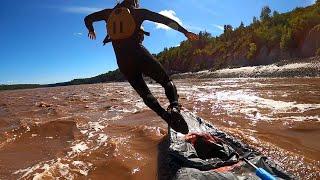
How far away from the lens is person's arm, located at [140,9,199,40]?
5.21 meters

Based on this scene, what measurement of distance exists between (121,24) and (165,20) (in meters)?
0.67

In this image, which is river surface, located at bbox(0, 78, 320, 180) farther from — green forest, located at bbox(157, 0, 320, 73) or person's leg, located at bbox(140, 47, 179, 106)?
green forest, located at bbox(157, 0, 320, 73)

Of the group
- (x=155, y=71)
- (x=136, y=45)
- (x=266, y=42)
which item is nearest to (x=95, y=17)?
(x=136, y=45)

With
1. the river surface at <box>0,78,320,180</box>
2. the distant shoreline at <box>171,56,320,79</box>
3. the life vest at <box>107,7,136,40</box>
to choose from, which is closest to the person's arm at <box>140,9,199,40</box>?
the life vest at <box>107,7,136,40</box>

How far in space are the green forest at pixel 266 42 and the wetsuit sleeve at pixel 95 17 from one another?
12.3 meters

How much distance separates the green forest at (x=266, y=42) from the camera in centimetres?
3428

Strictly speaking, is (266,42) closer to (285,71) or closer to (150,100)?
(285,71)

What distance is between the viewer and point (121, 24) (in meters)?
5.23

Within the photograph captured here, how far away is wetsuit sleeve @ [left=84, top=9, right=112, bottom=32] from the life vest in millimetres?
448

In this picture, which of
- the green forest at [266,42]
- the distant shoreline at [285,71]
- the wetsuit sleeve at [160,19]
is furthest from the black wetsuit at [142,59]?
the distant shoreline at [285,71]

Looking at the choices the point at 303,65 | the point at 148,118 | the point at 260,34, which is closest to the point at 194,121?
the point at 148,118

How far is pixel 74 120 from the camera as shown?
9094 mm

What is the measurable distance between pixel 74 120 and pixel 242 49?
4162 centimetres

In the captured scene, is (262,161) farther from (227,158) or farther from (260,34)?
(260,34)
